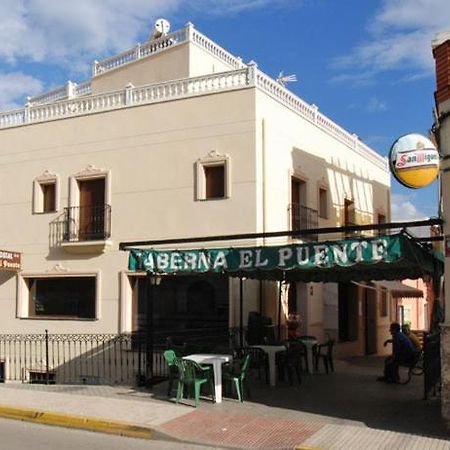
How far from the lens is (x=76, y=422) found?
9.46 metres

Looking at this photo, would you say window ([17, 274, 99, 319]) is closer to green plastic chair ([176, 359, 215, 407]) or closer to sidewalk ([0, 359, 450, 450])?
sidewalk ([0, 359, 450, 450])

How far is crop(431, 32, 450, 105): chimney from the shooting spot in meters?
8.82

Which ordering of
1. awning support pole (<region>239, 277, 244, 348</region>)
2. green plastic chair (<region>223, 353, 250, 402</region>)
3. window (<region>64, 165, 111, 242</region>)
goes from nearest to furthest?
green plastic chair (<region>223, 353, 250, 402</region>), awning support pole (<region>239, 277, 244, 348</region>), window (<region>64, 165, 111, 242</region>)

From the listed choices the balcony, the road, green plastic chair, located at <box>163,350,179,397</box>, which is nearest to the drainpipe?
the road

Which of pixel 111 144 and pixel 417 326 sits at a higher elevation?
pixel 111 144

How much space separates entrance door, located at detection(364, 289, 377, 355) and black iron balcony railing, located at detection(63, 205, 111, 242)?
31.8ft

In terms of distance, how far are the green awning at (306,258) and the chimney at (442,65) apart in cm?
207

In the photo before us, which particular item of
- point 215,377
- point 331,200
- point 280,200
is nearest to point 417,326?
point 331,200

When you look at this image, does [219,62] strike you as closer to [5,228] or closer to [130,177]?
[130,177]

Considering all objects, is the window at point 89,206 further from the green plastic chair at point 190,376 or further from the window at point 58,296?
the green plastic chair at point 190,376

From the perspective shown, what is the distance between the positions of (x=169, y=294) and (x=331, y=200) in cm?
596

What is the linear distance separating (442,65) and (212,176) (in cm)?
834

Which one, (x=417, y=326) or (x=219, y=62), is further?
(x=417, y=326)

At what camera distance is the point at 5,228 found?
19.2 metres
